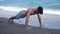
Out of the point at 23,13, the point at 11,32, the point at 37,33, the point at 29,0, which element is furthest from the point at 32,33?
the point at 29,0

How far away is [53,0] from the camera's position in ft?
76.8

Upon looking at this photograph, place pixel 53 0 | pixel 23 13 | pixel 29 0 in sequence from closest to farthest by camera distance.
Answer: pixel 23 13 < pixel 53 0 < pixel 29 0

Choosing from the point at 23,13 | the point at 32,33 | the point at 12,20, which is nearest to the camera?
the point at 32,33

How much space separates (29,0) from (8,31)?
19345 mm

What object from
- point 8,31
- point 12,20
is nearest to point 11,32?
point 8,31

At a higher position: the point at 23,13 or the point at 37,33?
the point at 23,13

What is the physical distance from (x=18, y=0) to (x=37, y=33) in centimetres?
2040

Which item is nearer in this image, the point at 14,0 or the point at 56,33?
the point at 56,33

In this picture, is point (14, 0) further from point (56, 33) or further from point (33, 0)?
point (56, 33)

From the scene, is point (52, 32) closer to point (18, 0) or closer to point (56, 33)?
point (56, 33)

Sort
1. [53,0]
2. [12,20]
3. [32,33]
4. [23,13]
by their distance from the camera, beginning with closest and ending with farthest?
[32,33] < [23,13] < [12,20] < [53,0]

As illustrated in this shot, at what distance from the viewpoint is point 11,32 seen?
5777 mm

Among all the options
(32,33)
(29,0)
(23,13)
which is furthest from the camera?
(29,0)

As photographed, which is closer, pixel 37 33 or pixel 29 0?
pixel 37 33
